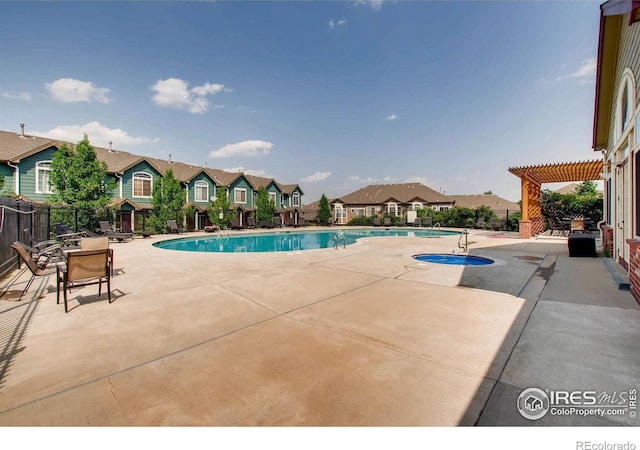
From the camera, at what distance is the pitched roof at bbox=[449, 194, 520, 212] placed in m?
49.3

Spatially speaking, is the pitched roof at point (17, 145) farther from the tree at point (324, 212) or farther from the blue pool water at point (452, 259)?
the tree at point (324, 212)

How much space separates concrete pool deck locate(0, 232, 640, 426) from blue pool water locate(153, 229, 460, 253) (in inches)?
421

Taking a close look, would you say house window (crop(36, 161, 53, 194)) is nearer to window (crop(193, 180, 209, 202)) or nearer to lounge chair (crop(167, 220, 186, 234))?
lounge chair (crop(167, 220, 186, 234))

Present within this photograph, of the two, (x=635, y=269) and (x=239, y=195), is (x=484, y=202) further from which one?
(x=635, y=269)

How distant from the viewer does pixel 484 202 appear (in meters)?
50.5

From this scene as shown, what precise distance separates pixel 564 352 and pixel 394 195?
135 feet

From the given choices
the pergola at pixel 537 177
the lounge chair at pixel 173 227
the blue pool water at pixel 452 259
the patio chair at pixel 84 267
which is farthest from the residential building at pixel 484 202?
the patio chair at pixel 84 267

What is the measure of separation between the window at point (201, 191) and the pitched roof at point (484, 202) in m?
38.7

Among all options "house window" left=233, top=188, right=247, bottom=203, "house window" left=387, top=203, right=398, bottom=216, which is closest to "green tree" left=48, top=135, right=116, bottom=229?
"house window" left=233, top=188, right=247, bottom=203

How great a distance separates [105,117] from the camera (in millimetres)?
19453

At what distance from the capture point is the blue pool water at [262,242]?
17141mm

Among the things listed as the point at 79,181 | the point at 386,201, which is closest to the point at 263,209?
the point at 79,181

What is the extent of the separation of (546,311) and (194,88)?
25.7 m

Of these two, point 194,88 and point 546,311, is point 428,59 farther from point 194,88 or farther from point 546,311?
point 546,311
